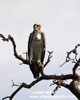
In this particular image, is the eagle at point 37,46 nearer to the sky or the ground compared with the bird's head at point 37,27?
nearer to the ground

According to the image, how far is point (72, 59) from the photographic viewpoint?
11.9 m

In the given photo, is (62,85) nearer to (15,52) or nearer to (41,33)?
(15,52)

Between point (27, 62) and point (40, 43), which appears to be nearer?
point (27, 62)

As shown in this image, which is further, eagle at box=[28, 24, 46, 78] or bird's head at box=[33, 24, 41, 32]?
bird's head at box=[33, 24, 41, 32]

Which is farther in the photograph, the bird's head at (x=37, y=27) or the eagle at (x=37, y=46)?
the bird's head at (x=37, y=27)

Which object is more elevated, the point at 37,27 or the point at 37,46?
the point at 37,27

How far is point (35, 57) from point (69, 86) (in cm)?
468

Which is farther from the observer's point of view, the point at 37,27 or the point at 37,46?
the point at 37,27

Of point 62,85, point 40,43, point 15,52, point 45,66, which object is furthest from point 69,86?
point 40,43

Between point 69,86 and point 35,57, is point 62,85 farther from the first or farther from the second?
point 35,57

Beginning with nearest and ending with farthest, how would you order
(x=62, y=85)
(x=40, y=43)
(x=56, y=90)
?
(x=56, y=90) < (x=62, y=85) < (x=40, y=43)

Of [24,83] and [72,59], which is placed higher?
[72,59]

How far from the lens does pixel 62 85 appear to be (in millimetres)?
11961

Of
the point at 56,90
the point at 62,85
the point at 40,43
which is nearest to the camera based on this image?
the point at 56,90
